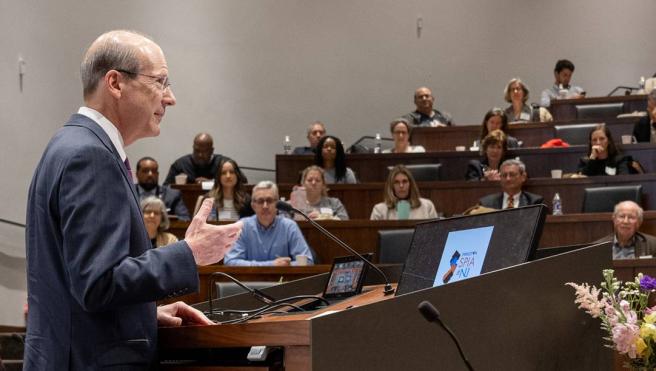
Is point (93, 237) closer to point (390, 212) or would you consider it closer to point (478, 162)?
point (390, 212)

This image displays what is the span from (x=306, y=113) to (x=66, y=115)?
3.57m

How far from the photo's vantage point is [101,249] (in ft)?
5.14

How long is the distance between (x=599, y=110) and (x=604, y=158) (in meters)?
2.78

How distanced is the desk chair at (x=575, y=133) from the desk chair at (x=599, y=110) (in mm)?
989

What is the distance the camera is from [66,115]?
8.16 m

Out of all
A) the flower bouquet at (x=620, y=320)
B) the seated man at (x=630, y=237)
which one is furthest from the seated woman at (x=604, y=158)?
the flower bouquet at (x=620, y=320)

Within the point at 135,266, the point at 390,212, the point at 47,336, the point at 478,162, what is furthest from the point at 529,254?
the point at 478,162

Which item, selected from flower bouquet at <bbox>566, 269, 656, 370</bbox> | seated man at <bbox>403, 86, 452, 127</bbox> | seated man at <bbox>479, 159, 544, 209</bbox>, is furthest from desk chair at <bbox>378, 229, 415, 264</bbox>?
seated man at <bbox>403, 86, 452, 127</bbox>

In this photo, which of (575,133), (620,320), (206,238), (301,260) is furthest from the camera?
(575,133)

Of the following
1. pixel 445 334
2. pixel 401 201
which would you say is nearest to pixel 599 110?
pixel 401 201

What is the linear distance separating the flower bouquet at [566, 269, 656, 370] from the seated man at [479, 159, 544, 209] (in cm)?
505

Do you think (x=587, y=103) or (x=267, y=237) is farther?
(x=587, y=103)

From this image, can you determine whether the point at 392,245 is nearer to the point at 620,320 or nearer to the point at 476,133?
the point at 620,320

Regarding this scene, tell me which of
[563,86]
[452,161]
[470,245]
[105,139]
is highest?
[105,139]
